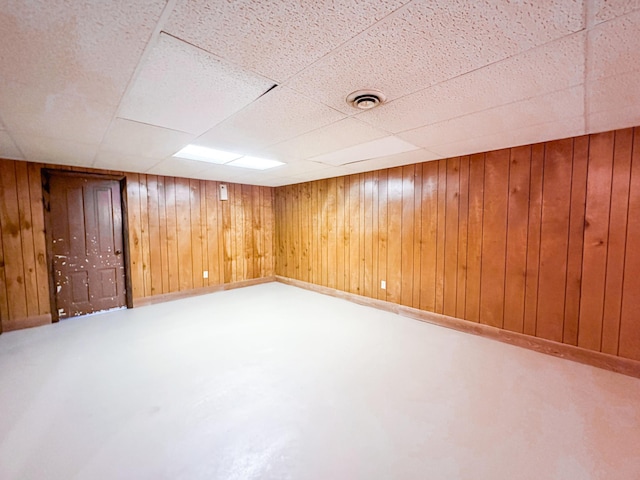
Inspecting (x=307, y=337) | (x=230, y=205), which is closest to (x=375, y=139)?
(x=307, y=337)

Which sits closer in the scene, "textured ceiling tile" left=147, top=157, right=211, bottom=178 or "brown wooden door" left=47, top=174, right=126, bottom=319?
"textured ceiling tile" left=147, top=157, right=211, bottom=178

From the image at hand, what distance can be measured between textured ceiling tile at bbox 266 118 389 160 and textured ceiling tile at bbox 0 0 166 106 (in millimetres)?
1341

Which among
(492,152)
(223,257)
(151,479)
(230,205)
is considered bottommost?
(151,479)

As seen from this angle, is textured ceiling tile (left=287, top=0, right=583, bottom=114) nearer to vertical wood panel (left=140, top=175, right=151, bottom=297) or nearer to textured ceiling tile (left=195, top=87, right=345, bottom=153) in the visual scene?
textured ceiling tile (left=195, top=87, right=345, bottom=153)

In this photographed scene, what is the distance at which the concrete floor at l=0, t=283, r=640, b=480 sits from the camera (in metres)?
1.48

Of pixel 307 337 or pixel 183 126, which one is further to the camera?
pixel 307 337

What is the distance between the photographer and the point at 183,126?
7.16 feet

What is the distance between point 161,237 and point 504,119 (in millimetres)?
4713

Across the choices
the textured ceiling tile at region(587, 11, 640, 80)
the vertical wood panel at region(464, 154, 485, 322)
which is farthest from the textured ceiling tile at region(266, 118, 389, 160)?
the vertical wood panel at region(464, 154, 485, 322)

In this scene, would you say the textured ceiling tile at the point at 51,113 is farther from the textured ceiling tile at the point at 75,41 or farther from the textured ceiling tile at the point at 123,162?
the textured ceiling tile at the point at 123,162

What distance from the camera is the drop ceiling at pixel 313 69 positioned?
40.6 inches

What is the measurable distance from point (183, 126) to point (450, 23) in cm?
193

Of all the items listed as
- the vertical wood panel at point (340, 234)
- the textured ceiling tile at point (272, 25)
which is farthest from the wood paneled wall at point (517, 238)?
the textured ceiling tile at point (272, 25)

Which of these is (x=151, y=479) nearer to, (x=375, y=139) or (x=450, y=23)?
(x=450, y=23)
